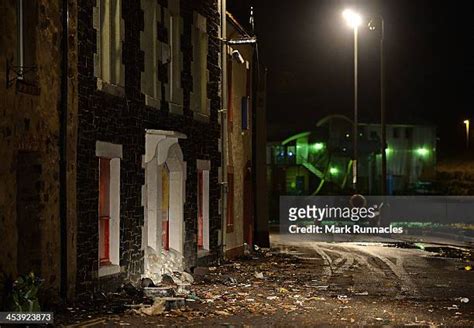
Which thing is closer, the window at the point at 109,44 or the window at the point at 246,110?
the window at the point at 109,44

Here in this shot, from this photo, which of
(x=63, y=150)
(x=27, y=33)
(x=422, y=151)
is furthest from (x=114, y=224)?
(x=422, y=151)

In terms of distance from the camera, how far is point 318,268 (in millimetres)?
23844

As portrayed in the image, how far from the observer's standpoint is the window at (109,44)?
51.5ft

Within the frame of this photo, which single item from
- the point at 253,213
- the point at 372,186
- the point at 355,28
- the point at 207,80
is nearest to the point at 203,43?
the point at 207,80

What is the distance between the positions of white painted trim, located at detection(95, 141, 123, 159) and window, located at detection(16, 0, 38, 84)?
2720 mm

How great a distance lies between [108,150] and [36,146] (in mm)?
2937

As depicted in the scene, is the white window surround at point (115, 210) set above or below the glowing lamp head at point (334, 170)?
below

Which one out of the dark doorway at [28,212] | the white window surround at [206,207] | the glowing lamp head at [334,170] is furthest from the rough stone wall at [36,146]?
the glowing lamp head at [334,170]

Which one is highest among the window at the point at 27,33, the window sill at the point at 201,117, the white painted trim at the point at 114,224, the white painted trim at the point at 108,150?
the window at the point at 27,33

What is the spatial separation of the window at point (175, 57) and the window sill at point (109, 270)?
16.4ft

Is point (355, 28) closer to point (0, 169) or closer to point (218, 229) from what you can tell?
point (218, 229)

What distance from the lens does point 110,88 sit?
1622cm

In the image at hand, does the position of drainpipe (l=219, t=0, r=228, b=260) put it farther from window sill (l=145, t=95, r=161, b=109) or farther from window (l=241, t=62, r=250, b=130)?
window sill (l=145, t=95, r=161, b=109)

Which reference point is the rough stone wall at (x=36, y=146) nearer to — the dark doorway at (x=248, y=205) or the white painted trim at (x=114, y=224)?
the white painted trim at (x=114, y=224)
